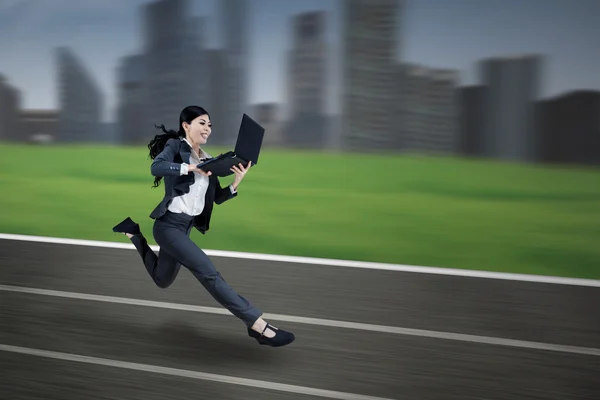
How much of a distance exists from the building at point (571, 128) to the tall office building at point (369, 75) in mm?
3700

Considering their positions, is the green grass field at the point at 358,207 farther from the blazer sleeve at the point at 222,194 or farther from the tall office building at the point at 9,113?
the blazer sleeve at the point at 222,194

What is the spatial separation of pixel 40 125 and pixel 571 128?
13705 millimetres

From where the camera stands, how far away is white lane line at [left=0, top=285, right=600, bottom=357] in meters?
5.15

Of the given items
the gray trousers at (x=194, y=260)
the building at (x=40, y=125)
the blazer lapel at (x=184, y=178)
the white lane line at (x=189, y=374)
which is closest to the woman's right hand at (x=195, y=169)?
the blazer lapel at (x=184, y=178)

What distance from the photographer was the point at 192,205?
16.8 feet

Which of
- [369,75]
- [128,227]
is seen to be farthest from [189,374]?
[369,75]

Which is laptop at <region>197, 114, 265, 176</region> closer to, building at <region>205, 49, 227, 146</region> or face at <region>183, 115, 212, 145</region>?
face at <region>183, 115, 212, 145</region>

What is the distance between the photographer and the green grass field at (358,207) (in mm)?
10672

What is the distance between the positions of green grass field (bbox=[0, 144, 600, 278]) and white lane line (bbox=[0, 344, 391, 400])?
5.57 meters

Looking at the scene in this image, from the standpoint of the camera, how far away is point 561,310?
20.1ft

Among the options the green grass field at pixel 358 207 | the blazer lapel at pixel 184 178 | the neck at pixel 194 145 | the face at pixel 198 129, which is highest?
the face at pixel 198 129

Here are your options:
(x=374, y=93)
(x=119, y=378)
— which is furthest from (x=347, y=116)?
(x=119, y=378)

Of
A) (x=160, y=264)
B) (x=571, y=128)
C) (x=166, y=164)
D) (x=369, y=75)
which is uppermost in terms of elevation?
(x=369, y=75)

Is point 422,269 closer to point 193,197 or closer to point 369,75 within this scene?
point 193,197
